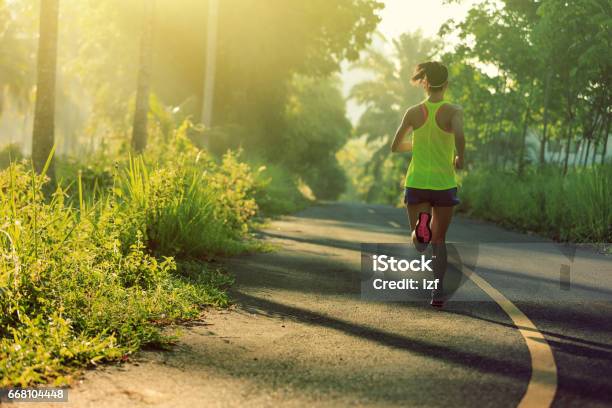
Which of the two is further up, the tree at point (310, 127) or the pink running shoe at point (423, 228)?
the tree at point (310, 127)

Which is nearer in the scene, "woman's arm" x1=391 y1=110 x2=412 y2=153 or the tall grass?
"woman's arm" x1=391 y1=110 x2=412 y2=153

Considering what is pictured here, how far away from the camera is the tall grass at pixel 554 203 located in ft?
47.4

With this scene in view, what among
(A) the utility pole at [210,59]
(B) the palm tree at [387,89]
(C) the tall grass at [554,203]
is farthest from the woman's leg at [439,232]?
(B) the palm tree at [387,89]

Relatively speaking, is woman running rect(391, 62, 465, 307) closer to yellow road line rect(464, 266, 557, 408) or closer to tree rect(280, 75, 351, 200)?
yellow road line rect(464, 266, 557, 408)

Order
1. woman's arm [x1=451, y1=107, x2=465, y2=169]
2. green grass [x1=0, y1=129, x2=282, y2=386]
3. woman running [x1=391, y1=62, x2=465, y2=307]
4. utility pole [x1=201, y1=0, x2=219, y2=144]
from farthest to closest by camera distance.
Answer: utility pole [x1=201, y1=0, x2=219, y2=144] < woman running [x1=391, y1=62, x2=465, y2=307] < woman's arm [x1=451, y1=107, x2=465, y2=169] < green grass [x1=0, y1=129, x2=282, y2=386]

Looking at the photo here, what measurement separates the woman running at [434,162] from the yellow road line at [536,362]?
861 mm

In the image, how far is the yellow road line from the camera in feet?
14.0

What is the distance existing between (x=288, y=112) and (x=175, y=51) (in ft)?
26.9

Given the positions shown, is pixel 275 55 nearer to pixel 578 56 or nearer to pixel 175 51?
pixel 175 51

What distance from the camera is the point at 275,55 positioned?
31.7 m

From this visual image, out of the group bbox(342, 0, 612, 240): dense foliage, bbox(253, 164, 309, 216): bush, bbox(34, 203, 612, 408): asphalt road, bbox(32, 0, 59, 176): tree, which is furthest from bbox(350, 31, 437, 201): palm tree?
bbox(34, 203, 612, 408): asphalt road

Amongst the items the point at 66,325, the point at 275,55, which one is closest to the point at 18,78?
the point at 275,55

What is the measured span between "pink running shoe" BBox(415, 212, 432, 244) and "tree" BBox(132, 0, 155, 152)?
1228cm
